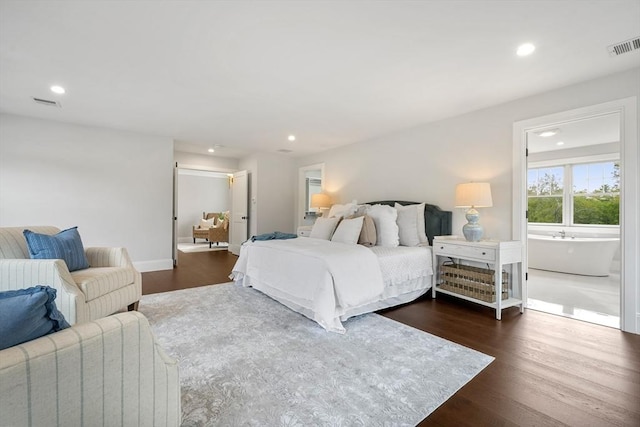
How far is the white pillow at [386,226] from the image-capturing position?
371 centimetres

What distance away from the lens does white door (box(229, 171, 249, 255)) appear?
22.3ft

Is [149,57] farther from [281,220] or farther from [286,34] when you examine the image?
[281,220]

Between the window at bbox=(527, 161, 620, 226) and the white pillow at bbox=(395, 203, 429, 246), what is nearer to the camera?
the white pillow at bbox=(395, 203, 429, 246)

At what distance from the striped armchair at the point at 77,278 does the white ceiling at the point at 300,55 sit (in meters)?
1.68

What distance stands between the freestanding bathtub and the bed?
8.86 ft

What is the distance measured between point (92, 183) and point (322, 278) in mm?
4342

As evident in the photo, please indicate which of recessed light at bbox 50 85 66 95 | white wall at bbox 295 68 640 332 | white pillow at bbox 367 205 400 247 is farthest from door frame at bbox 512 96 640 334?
recessed light at bbox 50 85 66 95

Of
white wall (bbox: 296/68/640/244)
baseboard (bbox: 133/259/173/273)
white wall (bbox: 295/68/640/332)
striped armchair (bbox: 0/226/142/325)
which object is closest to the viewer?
striped armchair (bbox: 0/226/142/325)

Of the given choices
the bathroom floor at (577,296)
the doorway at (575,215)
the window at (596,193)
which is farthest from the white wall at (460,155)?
the window at (596,193)

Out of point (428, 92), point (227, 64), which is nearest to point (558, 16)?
point (428, 92)

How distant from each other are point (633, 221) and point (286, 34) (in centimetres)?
344

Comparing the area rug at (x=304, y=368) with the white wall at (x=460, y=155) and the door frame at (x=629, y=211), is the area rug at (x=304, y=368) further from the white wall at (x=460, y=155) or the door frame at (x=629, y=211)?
the white wall at (x=460, y=155)

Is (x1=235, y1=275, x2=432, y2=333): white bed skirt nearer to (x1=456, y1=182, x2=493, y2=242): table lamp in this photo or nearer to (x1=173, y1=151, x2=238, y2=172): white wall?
(x1=456, y1=182, x2=493, y2=242): table lamp

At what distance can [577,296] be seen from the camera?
364 centimetres
